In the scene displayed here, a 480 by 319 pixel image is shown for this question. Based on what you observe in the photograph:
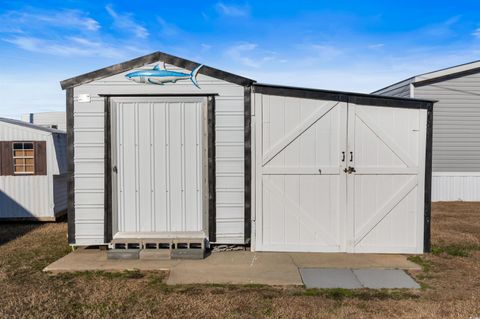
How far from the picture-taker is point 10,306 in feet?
14.5

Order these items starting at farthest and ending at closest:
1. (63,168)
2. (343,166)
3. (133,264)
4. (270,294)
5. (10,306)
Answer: (63,168) < (343,166) < (133,264) < (270,294) < (10,306)

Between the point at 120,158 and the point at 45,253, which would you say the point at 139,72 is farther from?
the point at 45,253

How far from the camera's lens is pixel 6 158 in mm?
10203

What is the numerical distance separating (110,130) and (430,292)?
221 inches

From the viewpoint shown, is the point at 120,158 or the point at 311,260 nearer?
the point at 311,260

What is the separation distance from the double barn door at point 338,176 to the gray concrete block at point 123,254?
216cm

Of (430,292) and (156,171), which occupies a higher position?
(156,171)

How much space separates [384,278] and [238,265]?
2.17 metres

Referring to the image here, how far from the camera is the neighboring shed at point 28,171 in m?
10.2

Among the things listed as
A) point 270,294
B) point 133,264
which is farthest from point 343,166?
point 133,264

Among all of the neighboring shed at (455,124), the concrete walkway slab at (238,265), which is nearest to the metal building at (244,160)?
the concrete walkway slab at (238,265)

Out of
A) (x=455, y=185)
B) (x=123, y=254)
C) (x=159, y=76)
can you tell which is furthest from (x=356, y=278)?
(x=455, y=185)

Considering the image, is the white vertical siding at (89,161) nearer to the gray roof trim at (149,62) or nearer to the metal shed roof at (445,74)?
the gray roof trim at (149,62)

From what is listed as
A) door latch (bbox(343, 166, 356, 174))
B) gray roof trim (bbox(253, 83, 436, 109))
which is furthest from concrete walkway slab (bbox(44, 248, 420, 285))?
gray roof trim (bbox(253, 83, 436, 109))
